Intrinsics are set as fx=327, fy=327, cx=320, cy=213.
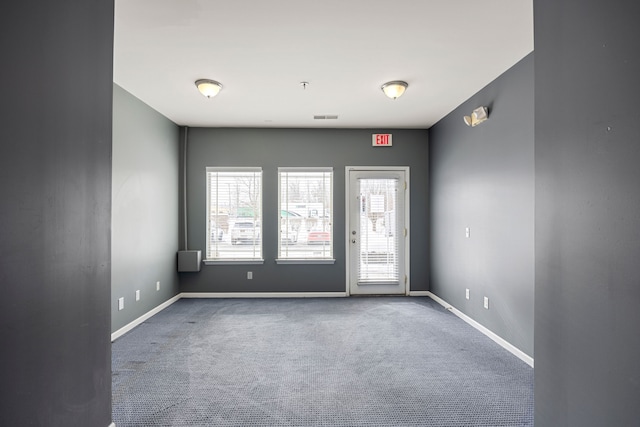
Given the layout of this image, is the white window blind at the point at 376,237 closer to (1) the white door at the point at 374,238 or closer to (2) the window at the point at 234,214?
(1) the white door at the point at 374,238

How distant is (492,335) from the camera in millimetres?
3520

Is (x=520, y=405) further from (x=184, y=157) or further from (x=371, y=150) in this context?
(x=184, y=157)

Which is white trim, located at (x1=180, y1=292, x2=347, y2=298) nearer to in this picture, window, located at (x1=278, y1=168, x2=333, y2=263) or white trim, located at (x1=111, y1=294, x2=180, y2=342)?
white trim, located at (x1=111, y1=294, x2=180, y2=342)

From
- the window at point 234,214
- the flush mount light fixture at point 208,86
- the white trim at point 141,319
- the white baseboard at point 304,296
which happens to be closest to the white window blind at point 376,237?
the white baseboard at point 304,296

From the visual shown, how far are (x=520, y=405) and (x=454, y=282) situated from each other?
2.28 metres

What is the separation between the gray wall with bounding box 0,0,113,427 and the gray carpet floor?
29.6 inches

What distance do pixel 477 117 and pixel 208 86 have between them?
297 centimetres

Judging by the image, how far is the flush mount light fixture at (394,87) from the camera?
11.3 ft

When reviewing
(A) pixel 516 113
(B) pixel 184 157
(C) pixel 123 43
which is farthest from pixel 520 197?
(B) pixel 184 157

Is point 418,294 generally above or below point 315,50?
below

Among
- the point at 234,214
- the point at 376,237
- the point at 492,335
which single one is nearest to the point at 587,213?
the point at 492,335

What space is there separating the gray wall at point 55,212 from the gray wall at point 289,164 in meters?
3.37

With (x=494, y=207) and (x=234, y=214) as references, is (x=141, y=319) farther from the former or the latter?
(x=494, y=207)

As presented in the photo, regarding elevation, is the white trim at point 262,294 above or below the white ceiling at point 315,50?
below
